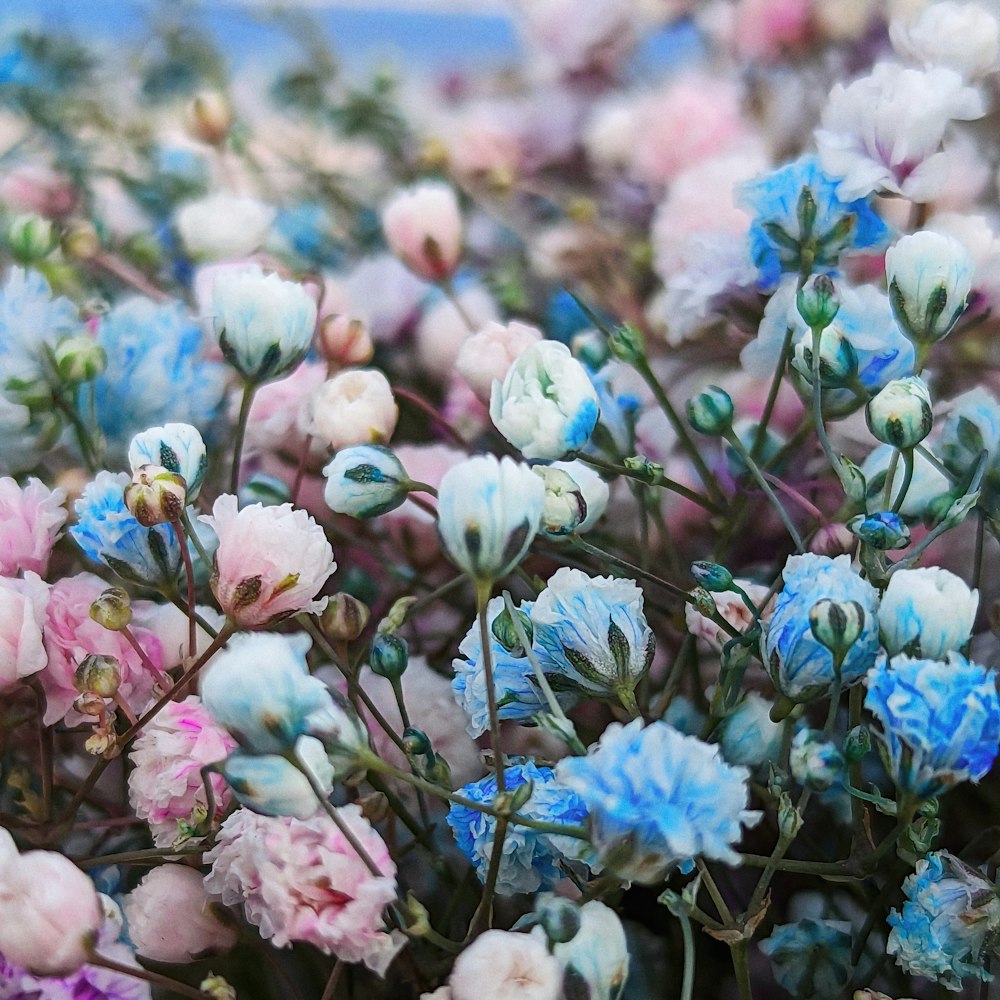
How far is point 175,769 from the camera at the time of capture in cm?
36

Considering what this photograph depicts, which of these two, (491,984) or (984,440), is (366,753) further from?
(984,440)

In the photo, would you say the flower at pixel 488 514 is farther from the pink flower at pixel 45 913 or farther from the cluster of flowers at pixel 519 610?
the pink flower at pixel 45 913

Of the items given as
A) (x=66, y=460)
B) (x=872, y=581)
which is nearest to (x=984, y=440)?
(x=872, y=581)

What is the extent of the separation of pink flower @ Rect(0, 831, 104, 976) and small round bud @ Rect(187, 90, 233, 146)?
482 millimetres

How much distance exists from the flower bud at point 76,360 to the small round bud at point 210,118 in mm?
278

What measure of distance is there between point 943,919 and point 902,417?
0.14 metres

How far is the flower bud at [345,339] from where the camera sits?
0.50 metres

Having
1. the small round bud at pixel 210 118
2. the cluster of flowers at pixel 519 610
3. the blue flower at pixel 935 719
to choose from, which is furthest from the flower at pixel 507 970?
the small round bud at pixel 210 118

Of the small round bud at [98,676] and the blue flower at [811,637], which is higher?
the blue flower at [811,637]

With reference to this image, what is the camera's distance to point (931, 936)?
33cm

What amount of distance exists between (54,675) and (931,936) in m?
0.28

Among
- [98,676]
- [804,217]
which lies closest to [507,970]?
[98,676]

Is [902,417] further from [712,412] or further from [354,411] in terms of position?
[354,411]

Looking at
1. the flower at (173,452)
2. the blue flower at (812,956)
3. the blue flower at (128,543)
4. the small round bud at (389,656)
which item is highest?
the flower at (173,452)
